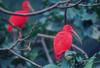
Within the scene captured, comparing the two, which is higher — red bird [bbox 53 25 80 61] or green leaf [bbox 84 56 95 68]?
red bird [bbox 53 25 80 61]

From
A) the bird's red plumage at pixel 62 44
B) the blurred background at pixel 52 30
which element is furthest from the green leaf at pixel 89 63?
the blurred background at pixel 52 30

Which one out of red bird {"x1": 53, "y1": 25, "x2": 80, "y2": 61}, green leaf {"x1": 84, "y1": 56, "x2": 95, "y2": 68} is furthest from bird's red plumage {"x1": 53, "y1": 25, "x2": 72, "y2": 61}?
green leaf {"x1": 84, "y1": 56, "x2": 95, "y2": 68}

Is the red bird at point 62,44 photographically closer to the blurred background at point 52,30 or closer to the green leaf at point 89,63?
the green leaf at point 89,63

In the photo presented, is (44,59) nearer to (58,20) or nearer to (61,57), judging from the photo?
(58,20)

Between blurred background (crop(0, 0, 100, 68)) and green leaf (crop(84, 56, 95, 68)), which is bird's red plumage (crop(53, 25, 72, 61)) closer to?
green leaf (crop(84, 56, 95, 68))

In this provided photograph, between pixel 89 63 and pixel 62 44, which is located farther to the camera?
pixel 62 44

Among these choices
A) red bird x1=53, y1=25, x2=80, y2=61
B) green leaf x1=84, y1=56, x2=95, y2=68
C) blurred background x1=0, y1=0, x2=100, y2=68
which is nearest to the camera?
green leaf x1=84, y1=56, x2=95, y2=68

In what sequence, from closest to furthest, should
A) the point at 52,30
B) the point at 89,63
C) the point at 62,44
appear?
the point at 89,63
the point at 62,44
the point at 52,30

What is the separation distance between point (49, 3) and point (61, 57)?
3.02 feet

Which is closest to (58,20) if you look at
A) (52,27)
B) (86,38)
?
(52,27)

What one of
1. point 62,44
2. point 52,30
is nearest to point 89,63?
point 62,44

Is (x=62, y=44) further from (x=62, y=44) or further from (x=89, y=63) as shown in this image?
(x=89, y=63)

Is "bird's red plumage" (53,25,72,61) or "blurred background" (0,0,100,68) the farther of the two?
"blurred background" (0,0,100,68)

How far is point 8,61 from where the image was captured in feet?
6.69
